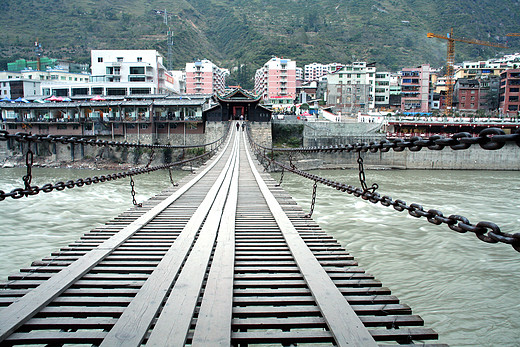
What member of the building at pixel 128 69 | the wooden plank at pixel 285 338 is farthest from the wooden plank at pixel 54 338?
the building at pixel 128 69

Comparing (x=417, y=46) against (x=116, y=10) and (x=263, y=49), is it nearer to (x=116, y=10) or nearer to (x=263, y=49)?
(x=263, y=49)

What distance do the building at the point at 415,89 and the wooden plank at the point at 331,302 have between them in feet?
164

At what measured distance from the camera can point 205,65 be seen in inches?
2354

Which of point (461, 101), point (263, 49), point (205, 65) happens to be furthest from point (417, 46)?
point (205, 65)

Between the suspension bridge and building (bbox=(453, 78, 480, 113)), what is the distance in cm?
5124

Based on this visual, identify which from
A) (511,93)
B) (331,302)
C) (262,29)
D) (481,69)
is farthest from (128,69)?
(262,29)

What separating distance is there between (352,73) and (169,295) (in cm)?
4960

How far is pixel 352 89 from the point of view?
48.9 meters

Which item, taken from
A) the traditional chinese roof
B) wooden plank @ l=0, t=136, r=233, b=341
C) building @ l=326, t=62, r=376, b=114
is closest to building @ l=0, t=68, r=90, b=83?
the traditional chinese roof

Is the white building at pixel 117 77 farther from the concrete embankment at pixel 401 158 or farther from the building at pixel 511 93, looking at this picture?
the building at pixel 511 93

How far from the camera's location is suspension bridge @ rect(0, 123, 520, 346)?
7.34 ft

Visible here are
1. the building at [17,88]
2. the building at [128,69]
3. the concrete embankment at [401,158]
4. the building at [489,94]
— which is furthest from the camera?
the building at [489,94]

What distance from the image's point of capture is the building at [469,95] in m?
47.8

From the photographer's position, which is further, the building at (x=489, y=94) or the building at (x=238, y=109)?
the building at (x=489, y=94)
